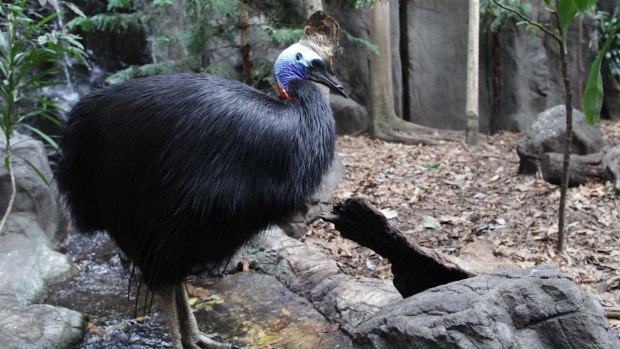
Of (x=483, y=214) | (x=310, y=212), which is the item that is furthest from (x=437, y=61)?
(x=310, y=212)

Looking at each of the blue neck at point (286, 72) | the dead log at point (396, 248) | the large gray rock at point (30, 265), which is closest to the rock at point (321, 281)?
the dead log at point (396, 248)

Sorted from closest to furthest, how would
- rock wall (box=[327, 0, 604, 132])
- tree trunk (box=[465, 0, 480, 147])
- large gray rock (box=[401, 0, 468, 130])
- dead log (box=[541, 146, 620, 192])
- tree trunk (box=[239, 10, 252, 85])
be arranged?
dead log (box=[541, 146, 620, 192])
tree trunk (box=[239, 10, 252, 85])
tree trunk (box=[465, 0, 480, 147])
rock wall (box=[327, 0, 604, 132])
large gray rock (box=[401, 0, 468, 130])

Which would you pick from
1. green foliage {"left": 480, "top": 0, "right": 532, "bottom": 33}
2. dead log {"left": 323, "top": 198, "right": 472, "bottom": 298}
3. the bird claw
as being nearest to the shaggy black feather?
dead log {"left": 323, "top": 198, "right": 472, "bottom": 298}

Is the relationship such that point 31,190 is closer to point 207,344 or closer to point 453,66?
point 207,344

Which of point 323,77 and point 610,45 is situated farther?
point 610,45

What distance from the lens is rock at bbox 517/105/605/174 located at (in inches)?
209

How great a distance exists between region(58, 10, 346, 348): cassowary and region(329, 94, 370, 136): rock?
548 cm

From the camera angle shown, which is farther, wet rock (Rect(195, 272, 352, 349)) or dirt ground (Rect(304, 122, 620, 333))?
dirt ground (Rect(304, 122, 620, 333))

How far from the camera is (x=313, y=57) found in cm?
256

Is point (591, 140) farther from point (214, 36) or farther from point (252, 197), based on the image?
point (252, 197)

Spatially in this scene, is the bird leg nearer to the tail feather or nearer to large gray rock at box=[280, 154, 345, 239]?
the tail feather

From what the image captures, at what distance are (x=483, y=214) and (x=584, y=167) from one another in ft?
3.44

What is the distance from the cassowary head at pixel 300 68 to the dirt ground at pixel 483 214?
79 centimetres

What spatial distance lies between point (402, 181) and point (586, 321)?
11.2 feet
